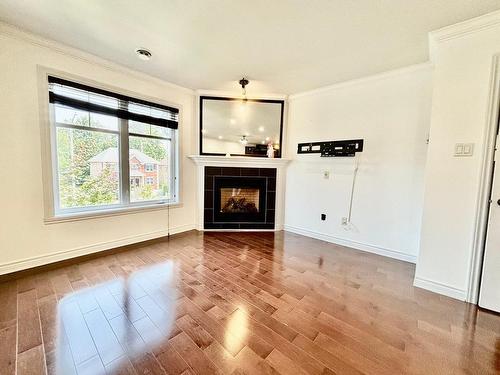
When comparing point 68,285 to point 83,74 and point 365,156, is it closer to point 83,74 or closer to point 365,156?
point 83,74

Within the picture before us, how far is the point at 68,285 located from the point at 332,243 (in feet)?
11.2

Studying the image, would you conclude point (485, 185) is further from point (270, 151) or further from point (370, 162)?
point (270, 151)

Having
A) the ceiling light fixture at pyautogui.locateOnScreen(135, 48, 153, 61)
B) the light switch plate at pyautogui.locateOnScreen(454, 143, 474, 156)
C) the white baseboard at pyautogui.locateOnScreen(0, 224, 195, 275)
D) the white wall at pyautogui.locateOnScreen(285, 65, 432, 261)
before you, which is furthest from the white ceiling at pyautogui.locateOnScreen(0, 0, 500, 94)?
the white baseboard at pyautogui.locateOnScreen(0, 224, 195, 275)

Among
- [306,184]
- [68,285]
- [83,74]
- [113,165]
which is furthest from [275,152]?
[68,285]

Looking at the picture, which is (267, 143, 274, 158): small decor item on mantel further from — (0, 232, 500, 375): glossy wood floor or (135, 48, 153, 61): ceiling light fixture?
(135, 48, 153, 61): ceiling light fixture

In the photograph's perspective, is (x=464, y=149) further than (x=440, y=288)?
No

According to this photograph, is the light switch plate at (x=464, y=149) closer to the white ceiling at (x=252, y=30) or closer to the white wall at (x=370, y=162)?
the white wall at (x=370, y=162)

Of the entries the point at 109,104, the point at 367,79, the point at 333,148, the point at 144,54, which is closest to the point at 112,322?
the point at 109,104

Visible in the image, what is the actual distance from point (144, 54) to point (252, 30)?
53.3 inches

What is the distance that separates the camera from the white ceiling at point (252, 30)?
5.84 ft

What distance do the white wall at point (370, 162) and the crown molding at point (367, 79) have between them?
0.01m

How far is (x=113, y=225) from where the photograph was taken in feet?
9.66

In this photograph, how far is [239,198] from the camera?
4117mm

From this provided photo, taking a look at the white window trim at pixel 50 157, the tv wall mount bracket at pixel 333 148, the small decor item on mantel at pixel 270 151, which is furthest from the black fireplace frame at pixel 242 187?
the white window trim at pixel 50 157
